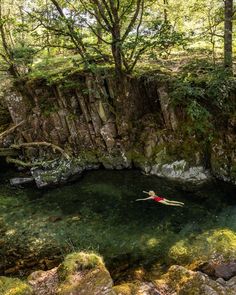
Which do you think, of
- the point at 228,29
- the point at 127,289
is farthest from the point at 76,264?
the point at 228,29

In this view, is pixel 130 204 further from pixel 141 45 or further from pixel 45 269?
pixel 141 45

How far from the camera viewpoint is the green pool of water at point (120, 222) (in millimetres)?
11070

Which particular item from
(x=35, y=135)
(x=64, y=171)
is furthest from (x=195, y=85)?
(x=35, y=135)

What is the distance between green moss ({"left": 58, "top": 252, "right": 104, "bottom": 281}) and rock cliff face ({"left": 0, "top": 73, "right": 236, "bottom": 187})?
7847 millimetres

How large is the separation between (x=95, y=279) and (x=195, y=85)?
1086 centimetres

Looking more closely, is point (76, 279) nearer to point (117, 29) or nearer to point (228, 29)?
point (117, 29)

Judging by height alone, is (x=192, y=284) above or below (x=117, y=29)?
below

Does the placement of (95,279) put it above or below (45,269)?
above

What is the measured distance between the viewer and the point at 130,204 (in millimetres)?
14523

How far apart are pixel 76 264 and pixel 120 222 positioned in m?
3.99

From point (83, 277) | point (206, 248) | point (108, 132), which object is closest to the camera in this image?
point (83, 277)

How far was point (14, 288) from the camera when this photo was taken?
8531 mm

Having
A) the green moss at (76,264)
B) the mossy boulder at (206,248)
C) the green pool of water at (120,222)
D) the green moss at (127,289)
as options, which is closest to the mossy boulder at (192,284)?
the green moss at (127,289)

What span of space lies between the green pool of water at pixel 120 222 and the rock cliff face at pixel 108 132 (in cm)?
108
